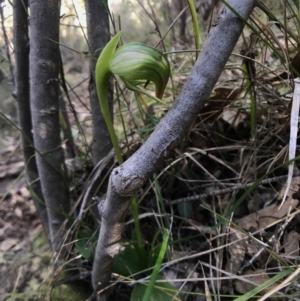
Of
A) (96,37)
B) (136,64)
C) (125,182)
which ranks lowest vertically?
(125,182)

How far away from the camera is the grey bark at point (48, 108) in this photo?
68cm

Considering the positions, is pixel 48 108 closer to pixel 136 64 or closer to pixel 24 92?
pixel 24 92

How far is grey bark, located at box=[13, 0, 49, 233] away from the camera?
32.1 inches

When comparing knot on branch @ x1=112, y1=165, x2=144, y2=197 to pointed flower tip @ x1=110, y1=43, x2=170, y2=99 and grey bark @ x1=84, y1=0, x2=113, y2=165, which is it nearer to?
pointed flower tip @ x1=110, y1=43, x2=170, y2=99

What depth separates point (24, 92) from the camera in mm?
898

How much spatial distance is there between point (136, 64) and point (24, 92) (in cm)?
47

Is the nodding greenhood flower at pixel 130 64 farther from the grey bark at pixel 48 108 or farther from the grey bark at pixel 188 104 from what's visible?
the grey bark at pixel 48 108

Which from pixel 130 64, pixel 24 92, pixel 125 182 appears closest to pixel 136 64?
pixel 130 64

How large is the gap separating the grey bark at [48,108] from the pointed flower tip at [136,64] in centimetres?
23

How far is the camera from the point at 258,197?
2.75 feet

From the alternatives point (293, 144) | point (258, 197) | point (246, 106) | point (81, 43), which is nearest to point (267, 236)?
point (258, 197)

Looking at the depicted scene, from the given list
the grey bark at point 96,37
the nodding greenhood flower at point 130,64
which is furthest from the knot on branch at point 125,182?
the grey bark at point 96,37

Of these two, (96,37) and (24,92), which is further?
(24,92)

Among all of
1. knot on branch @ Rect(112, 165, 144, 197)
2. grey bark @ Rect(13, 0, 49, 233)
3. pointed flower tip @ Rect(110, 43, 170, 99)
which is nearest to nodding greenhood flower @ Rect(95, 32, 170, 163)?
pointed flower tip @ Rect(110, 43, 170, 99)
